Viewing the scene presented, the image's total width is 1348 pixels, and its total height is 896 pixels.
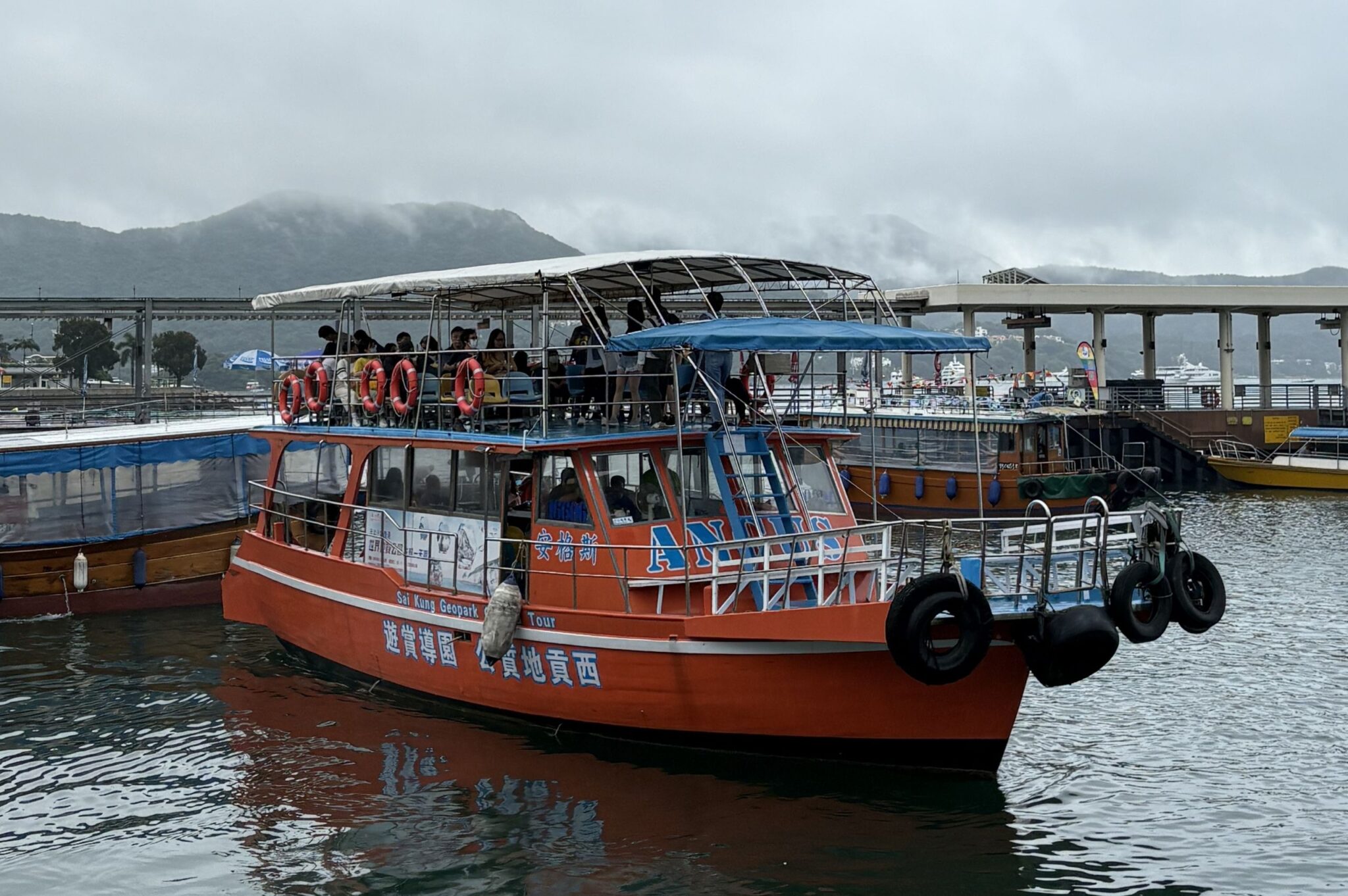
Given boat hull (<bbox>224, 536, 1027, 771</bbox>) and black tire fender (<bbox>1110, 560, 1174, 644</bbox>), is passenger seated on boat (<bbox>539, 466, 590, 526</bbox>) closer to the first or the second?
boat hull (<bbox>224, 536, 1027, 771</bbox>)

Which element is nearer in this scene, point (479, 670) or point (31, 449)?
point (479, 670)

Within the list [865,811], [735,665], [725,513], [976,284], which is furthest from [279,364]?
[976,284]

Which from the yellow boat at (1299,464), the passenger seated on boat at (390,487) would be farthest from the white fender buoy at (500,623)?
the yellow boat at (1299,464)

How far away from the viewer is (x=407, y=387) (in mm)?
15680

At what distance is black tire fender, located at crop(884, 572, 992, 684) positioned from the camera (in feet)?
35.3

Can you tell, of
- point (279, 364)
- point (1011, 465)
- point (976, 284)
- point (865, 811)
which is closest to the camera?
point (865, 811)

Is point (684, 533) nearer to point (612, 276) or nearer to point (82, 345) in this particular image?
point (612, 276)

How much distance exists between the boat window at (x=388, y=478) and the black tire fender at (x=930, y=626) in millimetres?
7607

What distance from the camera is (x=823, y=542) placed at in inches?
539

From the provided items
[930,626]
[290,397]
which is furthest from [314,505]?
[930,626]

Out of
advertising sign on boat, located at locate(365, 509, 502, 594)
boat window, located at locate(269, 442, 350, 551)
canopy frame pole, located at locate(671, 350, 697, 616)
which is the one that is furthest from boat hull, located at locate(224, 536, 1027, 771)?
boat window, located at locate(269, 442, 350, 551)

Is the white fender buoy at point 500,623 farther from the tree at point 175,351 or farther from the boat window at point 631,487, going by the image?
the tree at point 175,351

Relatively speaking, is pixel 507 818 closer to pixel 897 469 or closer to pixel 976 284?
pixel 897 469

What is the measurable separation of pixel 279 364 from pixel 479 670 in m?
9.96
